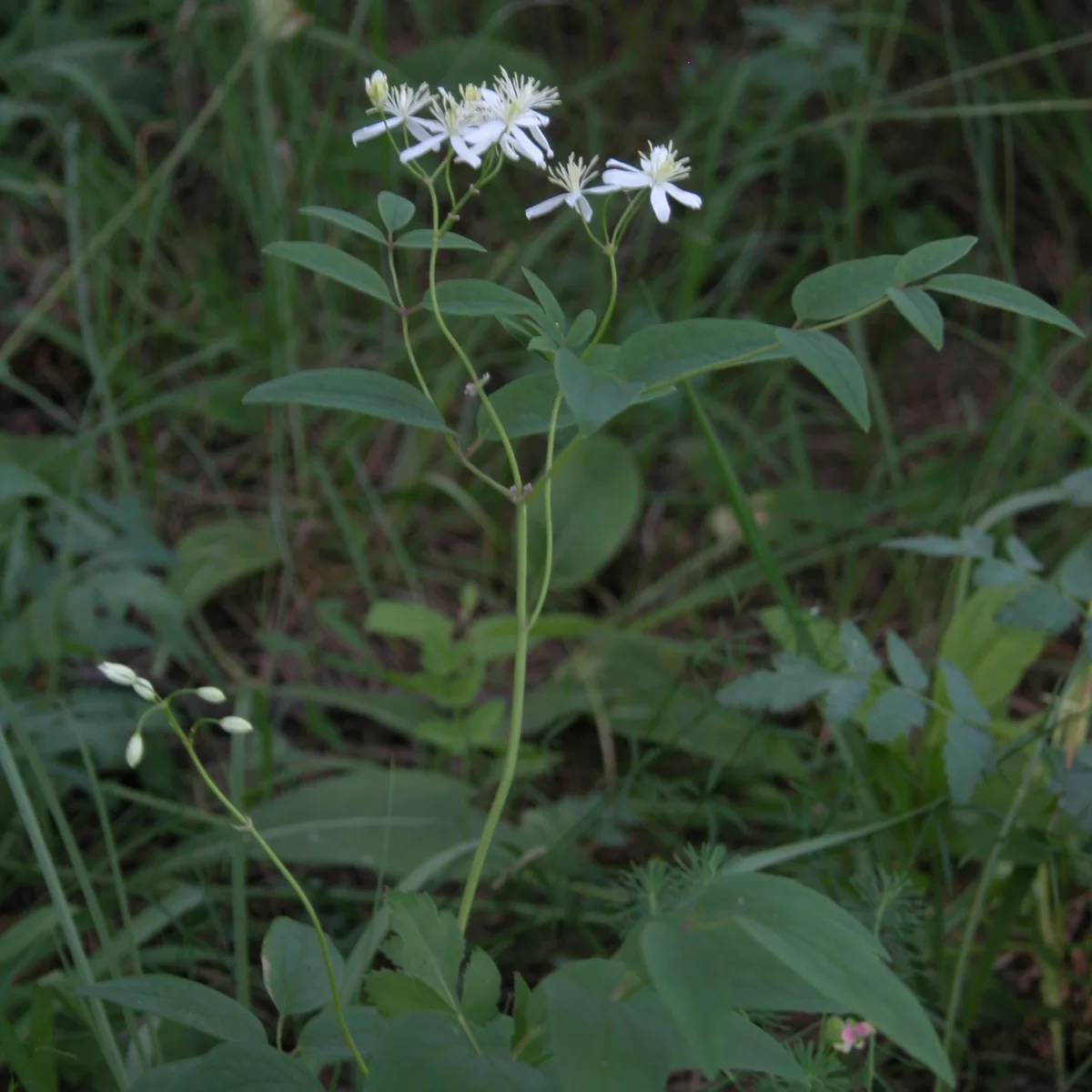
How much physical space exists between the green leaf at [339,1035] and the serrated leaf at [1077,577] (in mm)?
756

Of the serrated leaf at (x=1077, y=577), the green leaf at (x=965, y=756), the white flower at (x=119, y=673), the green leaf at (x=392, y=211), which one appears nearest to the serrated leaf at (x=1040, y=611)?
the serrated leaf at (x=1077, y=577)

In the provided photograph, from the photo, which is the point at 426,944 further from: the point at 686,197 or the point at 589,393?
the point at 686,197

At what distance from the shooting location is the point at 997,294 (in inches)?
28.3

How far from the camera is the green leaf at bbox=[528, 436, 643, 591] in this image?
172 centimetres

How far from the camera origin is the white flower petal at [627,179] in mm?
725

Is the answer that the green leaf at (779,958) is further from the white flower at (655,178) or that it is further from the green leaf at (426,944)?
the white flower at (655,178)

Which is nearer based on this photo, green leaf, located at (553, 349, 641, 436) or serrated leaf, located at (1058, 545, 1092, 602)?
green leaf, located at (553, 349, 641, 436)

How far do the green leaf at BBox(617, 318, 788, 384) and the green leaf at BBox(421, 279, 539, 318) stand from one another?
8cm

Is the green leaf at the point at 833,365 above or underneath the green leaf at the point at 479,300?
Answer: underneath

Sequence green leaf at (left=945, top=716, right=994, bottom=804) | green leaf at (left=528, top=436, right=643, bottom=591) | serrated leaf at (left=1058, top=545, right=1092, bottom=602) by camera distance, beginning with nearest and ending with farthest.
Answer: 1. green leaf at (left=945, top=716, right=994, bottom=804)
2. serrated leaf at (left=1058, top=545, right=1092, bottom=602)
3. green leaf at (left=528, top=436, right=643, bottom=591)

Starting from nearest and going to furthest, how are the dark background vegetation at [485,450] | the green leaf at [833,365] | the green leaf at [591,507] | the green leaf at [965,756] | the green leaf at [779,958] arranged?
the green leaf at [779,958] < the green leaf at [833,365] < the green leaf at [965,756] < the dark background vegetation at [485,450] < the green leaf at [591,507]

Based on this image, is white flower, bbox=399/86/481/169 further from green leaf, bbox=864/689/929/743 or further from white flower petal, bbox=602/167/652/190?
green leaf, bbox=864/689/929/743

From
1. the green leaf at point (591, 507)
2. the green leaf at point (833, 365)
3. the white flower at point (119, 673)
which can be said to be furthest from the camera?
the green leaf at point (591, 507)

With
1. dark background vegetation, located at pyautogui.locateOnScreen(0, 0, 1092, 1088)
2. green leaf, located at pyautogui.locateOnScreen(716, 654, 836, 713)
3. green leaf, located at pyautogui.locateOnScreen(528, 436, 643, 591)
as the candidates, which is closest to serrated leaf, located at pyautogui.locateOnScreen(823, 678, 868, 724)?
green leaf, located at pyautogui.locateOnScreen(716, 654, 836, 713)
